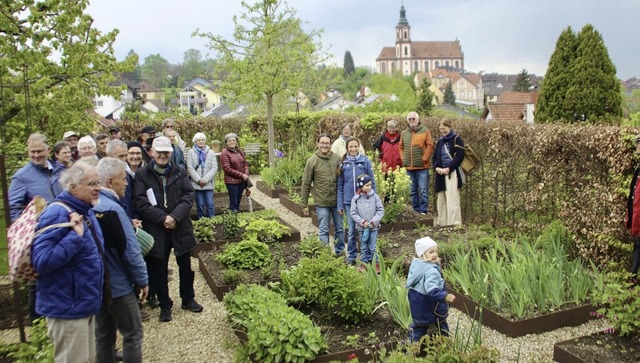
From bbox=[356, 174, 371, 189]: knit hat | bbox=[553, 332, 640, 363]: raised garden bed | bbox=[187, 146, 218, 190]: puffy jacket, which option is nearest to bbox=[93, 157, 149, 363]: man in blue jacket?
bbox=[356, 174, 371, 189]: knit hat

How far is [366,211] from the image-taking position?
7.33 m

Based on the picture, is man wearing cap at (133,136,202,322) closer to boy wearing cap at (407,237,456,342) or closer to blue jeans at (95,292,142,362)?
blue jeans at (95,292,142,362)

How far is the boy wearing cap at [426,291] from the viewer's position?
15.3ft

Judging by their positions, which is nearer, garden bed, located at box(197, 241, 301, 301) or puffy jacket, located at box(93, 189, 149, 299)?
puffy jacket, located at box(93, 189, 149, 299)

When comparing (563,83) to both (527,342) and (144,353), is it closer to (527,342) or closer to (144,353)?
(527,342)

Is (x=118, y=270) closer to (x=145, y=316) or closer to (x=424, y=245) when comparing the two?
A: (x=145, y=316)

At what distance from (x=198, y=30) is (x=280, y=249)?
28.0ft

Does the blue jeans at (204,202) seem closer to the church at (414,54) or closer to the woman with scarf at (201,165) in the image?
the woman with scarf at (201,165)

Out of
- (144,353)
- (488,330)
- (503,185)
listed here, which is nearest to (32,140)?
(144,353)

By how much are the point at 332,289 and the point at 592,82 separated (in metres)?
12.8

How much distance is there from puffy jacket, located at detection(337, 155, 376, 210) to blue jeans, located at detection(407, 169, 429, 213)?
2980mm

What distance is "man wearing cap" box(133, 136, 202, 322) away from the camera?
5.94 m

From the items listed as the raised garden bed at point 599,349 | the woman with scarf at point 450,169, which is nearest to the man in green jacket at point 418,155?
the woman with scarf at point 450,169

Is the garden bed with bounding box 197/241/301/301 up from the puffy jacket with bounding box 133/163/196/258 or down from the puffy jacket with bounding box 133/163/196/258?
down
